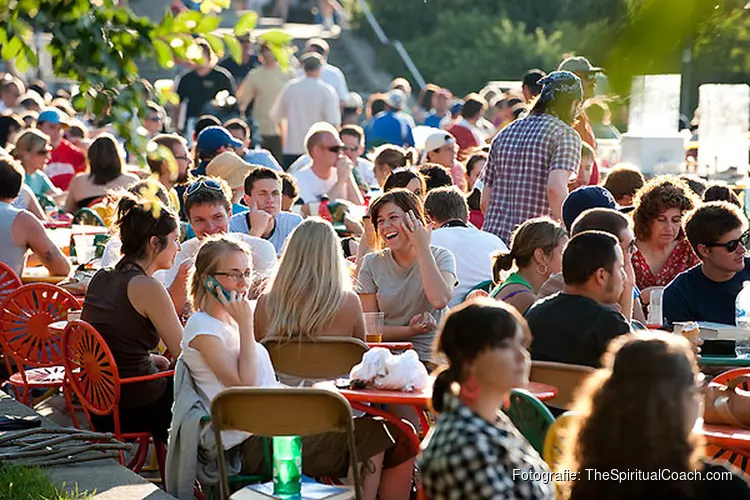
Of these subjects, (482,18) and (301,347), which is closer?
→ (482,18)

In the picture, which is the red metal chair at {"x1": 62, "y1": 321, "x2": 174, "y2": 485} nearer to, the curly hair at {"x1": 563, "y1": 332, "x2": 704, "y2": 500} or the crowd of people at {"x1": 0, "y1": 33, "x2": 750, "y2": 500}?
the crowd of people at {"x1": 0, "y1": 33, "x2": 750, "y2": 500}

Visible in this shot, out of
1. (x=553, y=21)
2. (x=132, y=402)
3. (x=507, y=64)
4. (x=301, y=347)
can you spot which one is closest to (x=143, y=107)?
(x=507, y=64)

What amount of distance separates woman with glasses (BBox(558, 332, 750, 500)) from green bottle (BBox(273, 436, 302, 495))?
1.78 m

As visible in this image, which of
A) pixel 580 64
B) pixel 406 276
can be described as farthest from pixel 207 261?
pixel 580 64

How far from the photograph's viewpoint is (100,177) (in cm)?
1091

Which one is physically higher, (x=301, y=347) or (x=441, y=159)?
(x=441, y=159)

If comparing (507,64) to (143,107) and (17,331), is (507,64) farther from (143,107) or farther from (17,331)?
(17,331)

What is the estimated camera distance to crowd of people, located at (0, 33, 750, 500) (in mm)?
2895

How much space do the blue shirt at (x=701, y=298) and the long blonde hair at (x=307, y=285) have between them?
161 cm

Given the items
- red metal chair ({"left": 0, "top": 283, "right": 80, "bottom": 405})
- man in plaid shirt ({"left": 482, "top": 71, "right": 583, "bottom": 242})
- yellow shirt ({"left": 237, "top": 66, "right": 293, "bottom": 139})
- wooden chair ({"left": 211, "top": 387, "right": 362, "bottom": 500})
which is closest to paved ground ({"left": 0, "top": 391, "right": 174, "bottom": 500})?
wooden chair ({"left": 211, "top": 387, "right": 362, "bottom": 500})

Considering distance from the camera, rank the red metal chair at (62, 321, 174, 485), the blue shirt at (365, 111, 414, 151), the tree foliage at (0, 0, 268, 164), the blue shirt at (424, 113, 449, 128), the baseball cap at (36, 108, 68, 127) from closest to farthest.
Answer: the tree foliage at (0, 0, 268, 164)
the red metal chair at (62, 321, 174, 485)
the baseball cap at (36, 108, 68, 127)
the blue shirt at (365, 111, 414, 151)
the blue shirt at (424, 113, 449, 128)

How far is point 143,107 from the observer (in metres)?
2.31

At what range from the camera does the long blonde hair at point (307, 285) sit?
17.8 feet

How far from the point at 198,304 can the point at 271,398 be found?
1.23 meters
